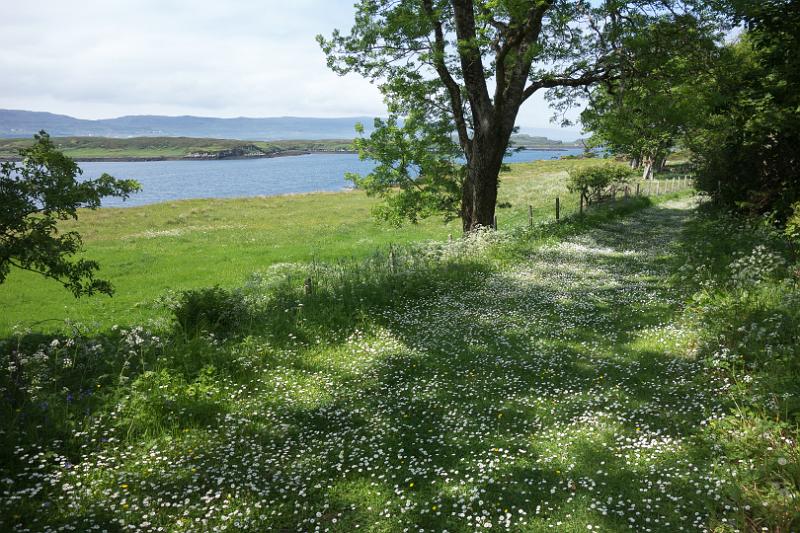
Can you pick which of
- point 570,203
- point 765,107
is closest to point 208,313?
point 765,107

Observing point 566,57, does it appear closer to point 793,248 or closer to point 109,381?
point 793,248

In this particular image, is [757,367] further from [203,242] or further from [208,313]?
[203,242]

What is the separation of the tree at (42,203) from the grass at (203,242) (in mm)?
5085

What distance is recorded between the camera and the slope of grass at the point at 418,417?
5.53 meters

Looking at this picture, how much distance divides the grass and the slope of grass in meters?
7.44

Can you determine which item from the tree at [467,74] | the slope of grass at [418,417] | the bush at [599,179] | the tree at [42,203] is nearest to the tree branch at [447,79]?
the tree at [467,74]

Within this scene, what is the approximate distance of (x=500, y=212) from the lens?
4681cm

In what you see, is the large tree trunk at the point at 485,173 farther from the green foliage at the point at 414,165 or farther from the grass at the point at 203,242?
the grass at the point at 203,242

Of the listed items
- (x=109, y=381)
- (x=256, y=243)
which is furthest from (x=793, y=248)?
(x=256, y=243)

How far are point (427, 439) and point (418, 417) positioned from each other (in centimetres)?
70

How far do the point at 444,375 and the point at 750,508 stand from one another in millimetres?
5153

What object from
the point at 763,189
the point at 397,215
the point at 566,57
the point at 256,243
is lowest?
the point at 256,243

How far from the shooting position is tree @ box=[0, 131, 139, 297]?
921cm

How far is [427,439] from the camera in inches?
284
